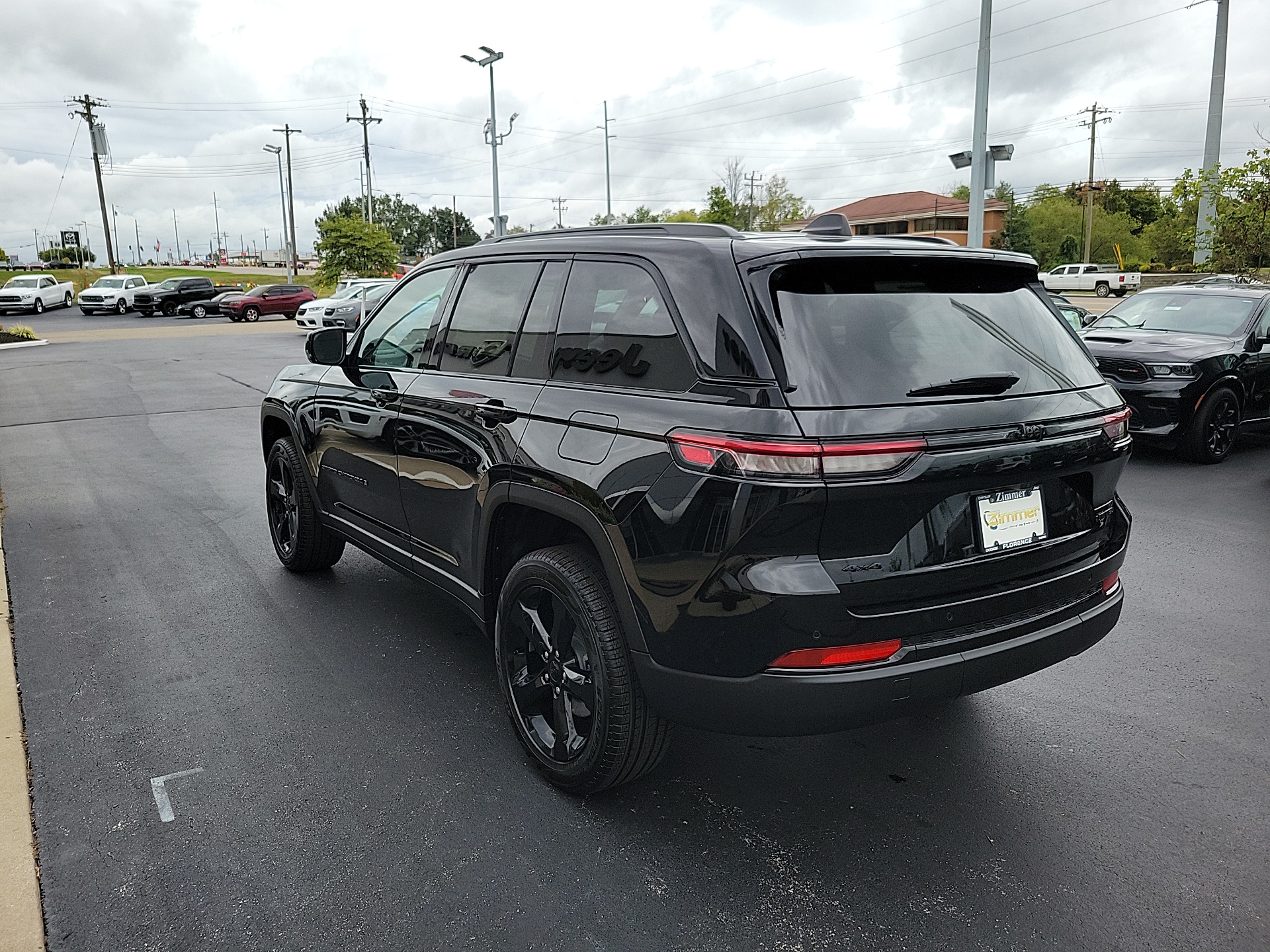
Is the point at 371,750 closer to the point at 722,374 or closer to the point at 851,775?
the point at 851,775

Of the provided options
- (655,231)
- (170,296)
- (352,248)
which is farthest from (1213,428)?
(170,296)

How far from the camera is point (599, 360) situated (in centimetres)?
321

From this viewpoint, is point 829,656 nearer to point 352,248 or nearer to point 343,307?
point 343,307

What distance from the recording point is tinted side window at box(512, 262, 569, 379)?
136 inches

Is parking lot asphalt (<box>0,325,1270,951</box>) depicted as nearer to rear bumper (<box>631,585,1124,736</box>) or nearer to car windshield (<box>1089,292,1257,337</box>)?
rear bumper (<box>631,585,1124,736</box>)

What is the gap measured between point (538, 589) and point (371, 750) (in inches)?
37.6

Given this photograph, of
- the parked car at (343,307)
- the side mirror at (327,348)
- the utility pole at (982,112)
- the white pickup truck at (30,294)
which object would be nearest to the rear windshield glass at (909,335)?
the side mirror at (327,348)

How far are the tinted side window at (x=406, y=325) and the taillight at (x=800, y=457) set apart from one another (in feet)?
6.43

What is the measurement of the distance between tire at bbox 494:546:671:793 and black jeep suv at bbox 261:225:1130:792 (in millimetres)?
10

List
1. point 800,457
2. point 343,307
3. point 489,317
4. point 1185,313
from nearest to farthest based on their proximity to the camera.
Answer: point 800,457 → point 489,317 → point 1185,313 → point 343,307

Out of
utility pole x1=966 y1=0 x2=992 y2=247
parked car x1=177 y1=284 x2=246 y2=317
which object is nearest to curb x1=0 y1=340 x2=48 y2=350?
parked car x1=177 y1=284 x2=246 y2=317

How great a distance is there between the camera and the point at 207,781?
11.1 ft

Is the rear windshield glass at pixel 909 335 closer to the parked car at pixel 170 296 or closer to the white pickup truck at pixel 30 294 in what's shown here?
the parked car at pixel 170 296

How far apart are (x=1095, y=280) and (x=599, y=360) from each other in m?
53.7
